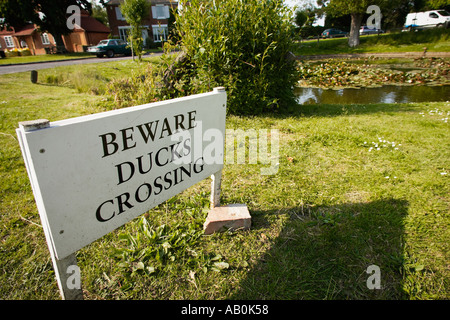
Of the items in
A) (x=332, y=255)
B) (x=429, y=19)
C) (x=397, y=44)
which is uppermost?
(x=429, y=19)

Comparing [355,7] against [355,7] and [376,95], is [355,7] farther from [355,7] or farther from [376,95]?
[376,95]

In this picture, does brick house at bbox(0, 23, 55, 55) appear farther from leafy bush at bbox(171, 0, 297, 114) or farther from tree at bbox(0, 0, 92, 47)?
leafy bush at bbox(171, 0, 297, 114)

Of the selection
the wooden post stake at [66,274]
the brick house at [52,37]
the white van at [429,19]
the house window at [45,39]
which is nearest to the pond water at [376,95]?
the wooden post stake at [66,274]

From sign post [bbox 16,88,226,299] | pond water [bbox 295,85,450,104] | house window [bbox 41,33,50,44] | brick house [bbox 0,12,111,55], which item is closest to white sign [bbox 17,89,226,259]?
sign post [bbox 16,88,226,299]

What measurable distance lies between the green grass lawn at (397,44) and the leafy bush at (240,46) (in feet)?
70.7

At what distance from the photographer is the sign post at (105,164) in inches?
47.9

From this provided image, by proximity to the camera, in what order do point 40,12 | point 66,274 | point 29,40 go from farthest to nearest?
1. point 29,40
2. point 40,12
3. point 66,274

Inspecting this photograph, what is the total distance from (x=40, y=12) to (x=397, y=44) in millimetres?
39392

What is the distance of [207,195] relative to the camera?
2.92 m

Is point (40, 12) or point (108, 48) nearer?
point (108, 48)

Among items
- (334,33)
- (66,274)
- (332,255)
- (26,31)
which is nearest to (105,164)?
(66,274)

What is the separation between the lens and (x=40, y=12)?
1098 inches
